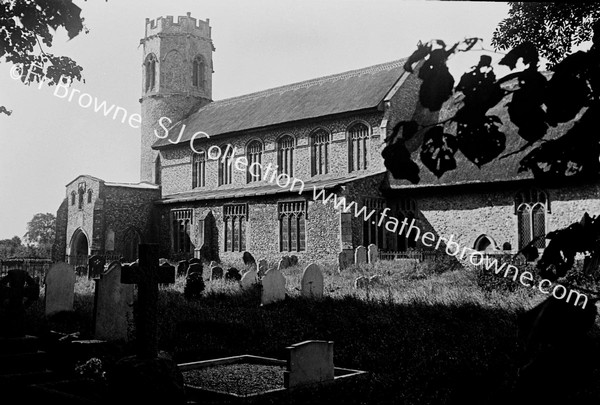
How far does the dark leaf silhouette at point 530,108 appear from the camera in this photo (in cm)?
196

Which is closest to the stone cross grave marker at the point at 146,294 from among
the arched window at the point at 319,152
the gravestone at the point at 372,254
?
the gravestone at the point at 372,254

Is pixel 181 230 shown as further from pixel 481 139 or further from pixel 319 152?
A: pixel 481 139

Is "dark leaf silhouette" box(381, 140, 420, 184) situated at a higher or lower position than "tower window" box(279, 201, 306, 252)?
lower

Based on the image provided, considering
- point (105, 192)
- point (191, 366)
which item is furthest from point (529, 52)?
point (105, 192)

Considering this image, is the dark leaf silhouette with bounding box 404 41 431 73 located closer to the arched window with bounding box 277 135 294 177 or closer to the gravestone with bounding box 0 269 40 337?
the gravestone with bounding box 0 269 40 337

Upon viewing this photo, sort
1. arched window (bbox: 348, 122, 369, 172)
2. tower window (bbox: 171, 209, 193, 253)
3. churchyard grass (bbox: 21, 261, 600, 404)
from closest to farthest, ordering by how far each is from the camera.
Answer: churchyard grass (bbox: 21, 261, 600, 404) < arched window (bbox: 348, 122, 369, 172) < tower window (bbox: 171, 209, 193, 253)

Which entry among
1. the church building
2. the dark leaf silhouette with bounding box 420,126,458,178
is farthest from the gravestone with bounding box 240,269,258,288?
the dark leaf silhouette with bounding box 420,126,458,178

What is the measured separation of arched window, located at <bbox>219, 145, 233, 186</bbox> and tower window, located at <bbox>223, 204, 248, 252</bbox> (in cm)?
281

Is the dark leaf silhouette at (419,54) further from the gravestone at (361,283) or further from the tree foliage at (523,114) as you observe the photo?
the gravestone at (361,283)

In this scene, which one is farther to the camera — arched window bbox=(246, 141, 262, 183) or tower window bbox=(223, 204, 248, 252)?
arched window bbox=(246, 141, 262, 183)

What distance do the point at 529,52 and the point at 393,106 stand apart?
23.9 metres

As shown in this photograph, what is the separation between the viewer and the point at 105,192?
3198 cm

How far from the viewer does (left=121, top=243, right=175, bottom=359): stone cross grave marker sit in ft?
18.7

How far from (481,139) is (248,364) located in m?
6.92
